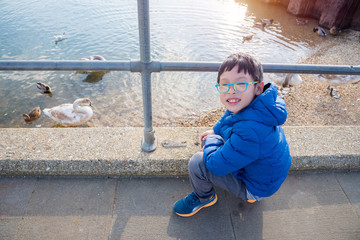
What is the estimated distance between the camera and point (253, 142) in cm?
157

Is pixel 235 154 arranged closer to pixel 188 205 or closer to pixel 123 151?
pixel 188 205

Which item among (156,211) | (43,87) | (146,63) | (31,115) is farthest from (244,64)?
(43,87)

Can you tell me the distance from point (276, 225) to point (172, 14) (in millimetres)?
12471

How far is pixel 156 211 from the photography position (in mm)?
1932

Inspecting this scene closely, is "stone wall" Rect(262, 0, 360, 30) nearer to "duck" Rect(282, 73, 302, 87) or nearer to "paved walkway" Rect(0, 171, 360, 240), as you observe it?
"duck" Rect(282, 73, 302, 87)

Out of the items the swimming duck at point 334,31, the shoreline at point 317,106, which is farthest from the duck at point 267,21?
the shoreline at point 317,106

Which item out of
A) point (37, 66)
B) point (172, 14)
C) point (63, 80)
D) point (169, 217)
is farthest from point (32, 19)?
point (169, 217)

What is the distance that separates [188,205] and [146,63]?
4.03 feet

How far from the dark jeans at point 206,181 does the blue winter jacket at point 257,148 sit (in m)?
0.06

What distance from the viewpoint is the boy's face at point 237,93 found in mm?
1606

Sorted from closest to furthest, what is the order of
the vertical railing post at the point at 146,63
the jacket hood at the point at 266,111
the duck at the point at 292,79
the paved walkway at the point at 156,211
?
the jacket hood at the point at 266,111
the vertical railing post at the point at 146,63
the paved walkway at the point at 156,211
the duck at the point at 292,79

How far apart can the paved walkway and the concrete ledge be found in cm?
11

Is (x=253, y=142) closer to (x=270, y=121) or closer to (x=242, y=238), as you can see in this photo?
(x=270, y=121)

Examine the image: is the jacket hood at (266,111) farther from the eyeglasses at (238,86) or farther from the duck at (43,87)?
the duck at (43,87)
